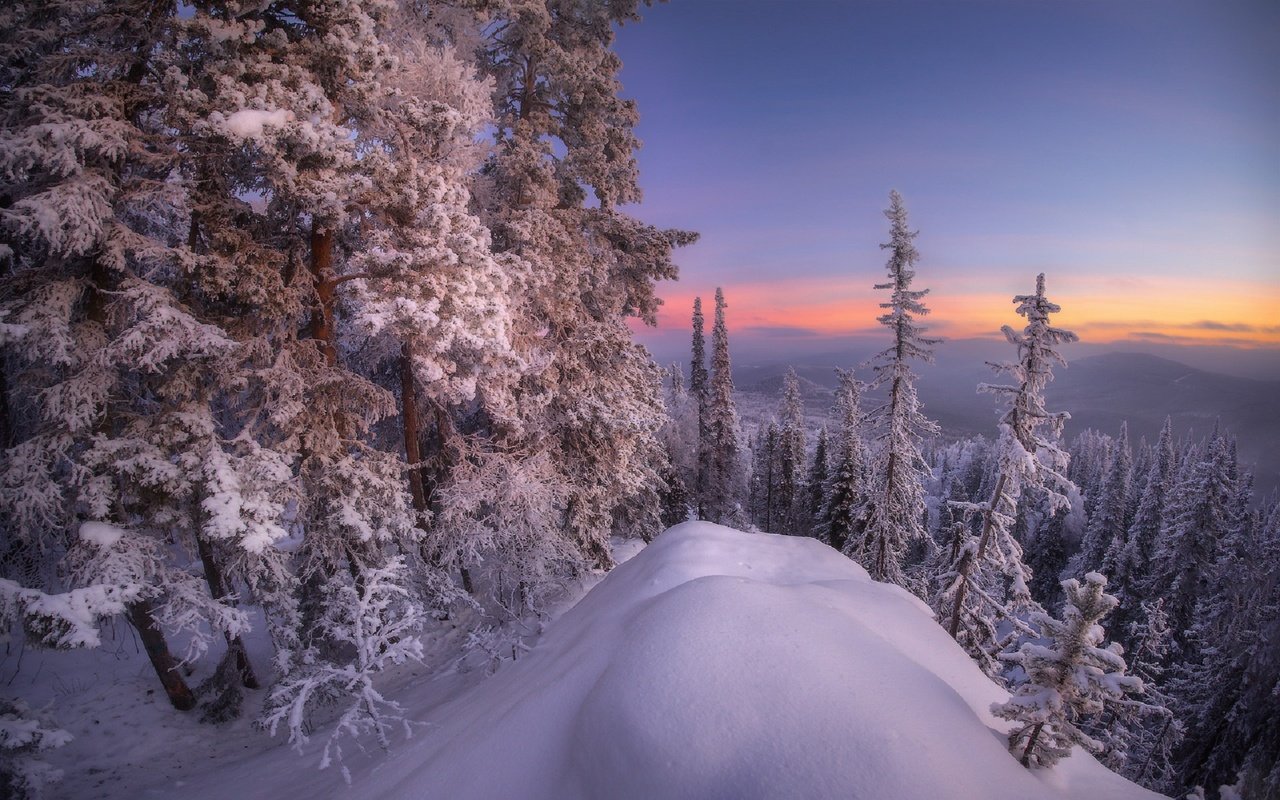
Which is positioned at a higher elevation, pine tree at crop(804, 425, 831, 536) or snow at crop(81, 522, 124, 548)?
snow at crop(81, 522, 124, 548)

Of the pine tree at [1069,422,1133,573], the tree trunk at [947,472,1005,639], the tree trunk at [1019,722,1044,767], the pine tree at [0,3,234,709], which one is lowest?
the pine tree at [1069,422,1133,573]

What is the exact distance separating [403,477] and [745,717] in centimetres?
1010

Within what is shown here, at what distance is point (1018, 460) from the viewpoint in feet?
38.9

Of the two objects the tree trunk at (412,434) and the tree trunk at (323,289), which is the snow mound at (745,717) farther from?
the tree trunk at (323,289)

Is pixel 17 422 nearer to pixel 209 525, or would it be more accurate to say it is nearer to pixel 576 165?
pixel 209 525

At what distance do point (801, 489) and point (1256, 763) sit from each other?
2356cm

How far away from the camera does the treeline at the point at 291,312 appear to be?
7.10 meters

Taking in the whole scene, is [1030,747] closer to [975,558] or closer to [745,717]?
[745,717]

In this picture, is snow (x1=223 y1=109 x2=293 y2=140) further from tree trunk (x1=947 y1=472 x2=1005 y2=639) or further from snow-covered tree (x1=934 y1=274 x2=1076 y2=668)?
tree trunk (x1=947 y1=472 x2=1005 y2=639)

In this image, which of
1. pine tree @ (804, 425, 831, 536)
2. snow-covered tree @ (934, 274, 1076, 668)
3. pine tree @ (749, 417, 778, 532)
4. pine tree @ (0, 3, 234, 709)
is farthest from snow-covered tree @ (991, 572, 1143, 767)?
pine tree @ (749, 417, 778, 532)

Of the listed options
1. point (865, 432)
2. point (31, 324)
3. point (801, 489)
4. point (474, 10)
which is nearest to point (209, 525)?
point (31, 324)

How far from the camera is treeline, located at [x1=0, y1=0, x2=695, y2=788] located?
7098 millimetres

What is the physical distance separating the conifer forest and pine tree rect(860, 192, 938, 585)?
0.23 metres

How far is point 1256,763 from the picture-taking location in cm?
1449
